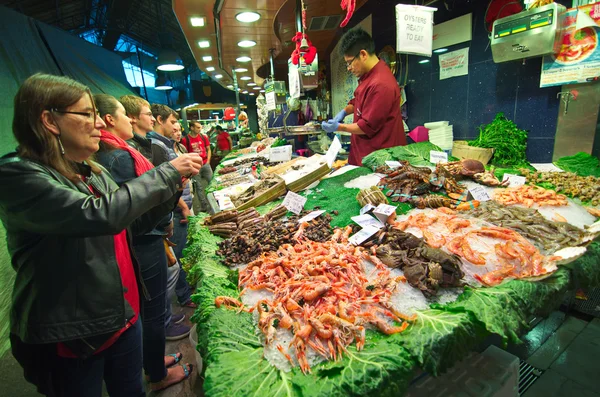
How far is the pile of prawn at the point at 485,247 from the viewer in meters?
1.64

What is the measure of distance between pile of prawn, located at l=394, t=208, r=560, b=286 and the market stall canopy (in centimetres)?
465

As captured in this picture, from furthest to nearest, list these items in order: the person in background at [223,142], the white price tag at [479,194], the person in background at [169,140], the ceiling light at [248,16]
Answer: the person in background at [223,142]
the ceiling light at [248,16]
the person in background at [169,140]
the white price tag at [479,194]

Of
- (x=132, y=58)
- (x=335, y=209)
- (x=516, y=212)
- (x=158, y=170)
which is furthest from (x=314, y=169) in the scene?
(x=132, y=58)

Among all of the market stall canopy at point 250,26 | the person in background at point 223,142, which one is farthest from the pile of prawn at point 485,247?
the person in background at point 223,142

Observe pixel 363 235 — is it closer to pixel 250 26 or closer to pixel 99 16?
A: pixel 250 26

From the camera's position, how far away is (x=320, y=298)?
1607mm

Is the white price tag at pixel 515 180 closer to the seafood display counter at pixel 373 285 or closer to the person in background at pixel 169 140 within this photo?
the seafood display counter at pixel 373 285

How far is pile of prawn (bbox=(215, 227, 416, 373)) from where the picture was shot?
4.34 ft

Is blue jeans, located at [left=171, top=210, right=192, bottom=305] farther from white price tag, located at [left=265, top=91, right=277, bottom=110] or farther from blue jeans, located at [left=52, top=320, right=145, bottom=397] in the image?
white price tag, located at [left=265, top=91, right=277, bottom=110]

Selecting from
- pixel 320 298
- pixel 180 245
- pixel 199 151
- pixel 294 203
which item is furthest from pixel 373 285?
pixel 199 151

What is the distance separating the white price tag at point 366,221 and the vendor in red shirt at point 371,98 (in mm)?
1836

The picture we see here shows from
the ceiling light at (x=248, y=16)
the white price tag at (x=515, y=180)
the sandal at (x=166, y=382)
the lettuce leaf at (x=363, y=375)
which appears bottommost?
the sandal at (x=166, y=382)

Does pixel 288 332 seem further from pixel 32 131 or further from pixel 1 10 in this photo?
pixel 1 10

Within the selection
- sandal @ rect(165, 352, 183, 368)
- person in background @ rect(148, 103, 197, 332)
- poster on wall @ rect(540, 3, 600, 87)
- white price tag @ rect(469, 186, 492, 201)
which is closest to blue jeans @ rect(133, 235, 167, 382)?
sandal @ rect(165, 352, 183, 368)
